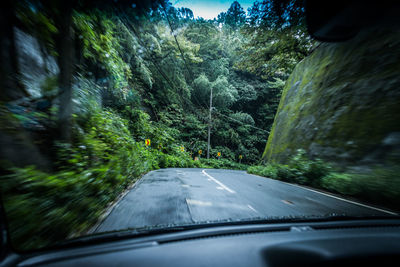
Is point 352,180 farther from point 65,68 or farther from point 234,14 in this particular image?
point 65,68

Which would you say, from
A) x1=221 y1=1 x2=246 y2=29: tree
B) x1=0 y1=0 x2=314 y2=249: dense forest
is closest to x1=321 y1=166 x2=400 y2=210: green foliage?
x1=0 y1=0 x2=314 y2=249: dense forest

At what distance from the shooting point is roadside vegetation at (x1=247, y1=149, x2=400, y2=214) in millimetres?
3871

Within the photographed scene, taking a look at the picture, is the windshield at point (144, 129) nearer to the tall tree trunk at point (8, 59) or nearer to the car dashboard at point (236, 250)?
the tall tree trunk at point (8, 59)

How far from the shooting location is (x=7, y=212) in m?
1.28

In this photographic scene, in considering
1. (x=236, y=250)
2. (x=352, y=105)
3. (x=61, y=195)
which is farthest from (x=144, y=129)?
(x=236, y=250)

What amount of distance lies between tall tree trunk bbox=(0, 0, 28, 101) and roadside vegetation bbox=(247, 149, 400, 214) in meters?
7.37

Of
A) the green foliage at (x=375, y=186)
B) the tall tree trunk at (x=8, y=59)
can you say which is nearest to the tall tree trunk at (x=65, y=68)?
the tall tree trunk at (x=8, y=59)

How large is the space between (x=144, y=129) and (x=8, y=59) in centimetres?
919

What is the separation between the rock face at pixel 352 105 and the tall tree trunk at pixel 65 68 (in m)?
8.08

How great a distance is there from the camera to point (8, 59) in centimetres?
255

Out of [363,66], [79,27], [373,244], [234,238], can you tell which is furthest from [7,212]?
[363,66]

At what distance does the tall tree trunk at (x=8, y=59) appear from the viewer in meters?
2.32

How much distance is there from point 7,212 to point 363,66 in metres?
10.5

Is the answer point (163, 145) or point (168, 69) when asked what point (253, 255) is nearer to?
point (163, 145)
